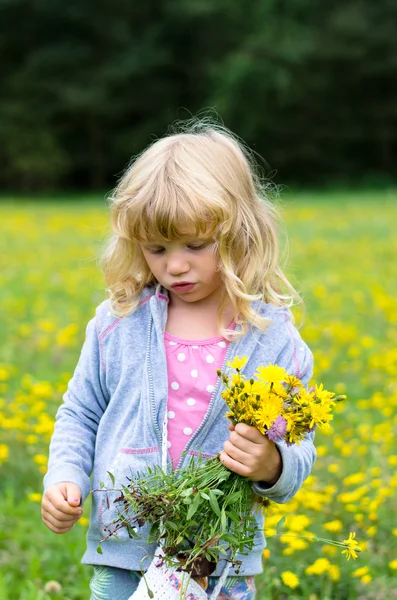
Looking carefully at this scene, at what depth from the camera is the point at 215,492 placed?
1517 mm

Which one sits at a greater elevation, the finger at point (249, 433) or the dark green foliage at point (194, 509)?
the finger at point (249, 433)

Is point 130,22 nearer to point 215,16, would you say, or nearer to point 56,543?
point 215,16

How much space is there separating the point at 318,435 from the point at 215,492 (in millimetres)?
2213

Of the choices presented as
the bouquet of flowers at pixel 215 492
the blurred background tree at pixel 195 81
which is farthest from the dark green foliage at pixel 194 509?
the blurred background tree at pixel 195 81

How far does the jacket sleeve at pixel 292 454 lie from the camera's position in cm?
167

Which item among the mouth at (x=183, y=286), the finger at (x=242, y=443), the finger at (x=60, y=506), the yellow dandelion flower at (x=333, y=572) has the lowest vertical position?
the yellow dandelion flower at (x=333, y=572)

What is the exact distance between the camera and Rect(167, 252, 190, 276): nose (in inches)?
70.6

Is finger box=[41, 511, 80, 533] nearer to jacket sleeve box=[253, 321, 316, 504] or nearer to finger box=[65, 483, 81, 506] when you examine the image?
finger box=[65, 483, 81, 506]

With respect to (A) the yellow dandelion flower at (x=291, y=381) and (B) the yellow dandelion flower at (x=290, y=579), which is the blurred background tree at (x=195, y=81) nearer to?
(B) the yellow dandelion flower at (x=290, y=579)

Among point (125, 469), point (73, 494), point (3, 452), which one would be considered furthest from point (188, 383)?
point (3, 452)

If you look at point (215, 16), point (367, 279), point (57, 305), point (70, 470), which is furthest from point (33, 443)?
point (215, 16)

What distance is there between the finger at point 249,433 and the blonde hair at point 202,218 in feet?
1.24

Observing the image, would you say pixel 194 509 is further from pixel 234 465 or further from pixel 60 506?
pixel 60 506

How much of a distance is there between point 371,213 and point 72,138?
19.7 metres
